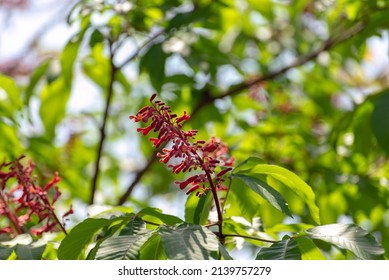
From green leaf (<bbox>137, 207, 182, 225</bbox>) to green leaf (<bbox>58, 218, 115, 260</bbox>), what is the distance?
0.07m

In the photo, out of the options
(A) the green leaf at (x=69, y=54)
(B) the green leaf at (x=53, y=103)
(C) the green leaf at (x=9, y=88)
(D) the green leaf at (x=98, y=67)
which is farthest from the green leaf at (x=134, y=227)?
(D) the green leaf at (x=98, y=67)

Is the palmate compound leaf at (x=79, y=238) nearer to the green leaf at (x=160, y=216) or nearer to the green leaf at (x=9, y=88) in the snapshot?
the green leaf at (x=160, y=216)

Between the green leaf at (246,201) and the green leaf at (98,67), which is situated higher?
the green leaf at (98,67)

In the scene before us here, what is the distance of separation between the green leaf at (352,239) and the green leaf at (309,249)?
4 centimetres

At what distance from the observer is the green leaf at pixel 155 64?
7.58 feet

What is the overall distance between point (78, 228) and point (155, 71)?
111cm

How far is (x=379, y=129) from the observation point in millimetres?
2072

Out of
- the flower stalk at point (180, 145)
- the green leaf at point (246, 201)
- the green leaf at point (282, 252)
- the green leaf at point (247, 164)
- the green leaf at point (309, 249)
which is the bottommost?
the green leaf at point (309, 249)

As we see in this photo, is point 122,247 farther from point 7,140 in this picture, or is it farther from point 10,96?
point 7,140

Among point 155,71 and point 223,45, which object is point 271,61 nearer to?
point 223,45

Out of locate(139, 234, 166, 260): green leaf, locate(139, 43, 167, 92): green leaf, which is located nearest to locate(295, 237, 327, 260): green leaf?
locate(139, 234, 166, 260): green leaf

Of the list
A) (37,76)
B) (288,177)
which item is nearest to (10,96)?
(37,76)

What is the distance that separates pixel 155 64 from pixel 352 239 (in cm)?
130
